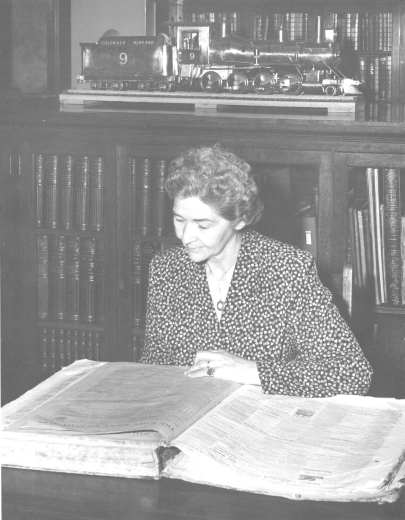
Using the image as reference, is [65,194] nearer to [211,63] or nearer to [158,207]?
[158,207]

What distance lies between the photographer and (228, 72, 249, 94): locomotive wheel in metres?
3.06

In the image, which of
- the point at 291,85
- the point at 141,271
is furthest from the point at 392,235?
the point at 141,271

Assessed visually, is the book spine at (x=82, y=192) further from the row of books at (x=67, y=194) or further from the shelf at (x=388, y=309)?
the shelf at (x=388, y=309)

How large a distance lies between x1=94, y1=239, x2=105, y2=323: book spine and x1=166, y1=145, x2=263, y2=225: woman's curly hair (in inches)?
43.5

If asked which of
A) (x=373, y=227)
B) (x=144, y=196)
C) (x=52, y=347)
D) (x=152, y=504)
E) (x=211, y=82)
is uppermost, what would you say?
(x=211, y=82)

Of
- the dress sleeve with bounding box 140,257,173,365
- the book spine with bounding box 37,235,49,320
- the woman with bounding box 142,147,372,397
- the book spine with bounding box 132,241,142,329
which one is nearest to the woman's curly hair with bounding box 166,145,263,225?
the woman with bounding box 142,147,372,397

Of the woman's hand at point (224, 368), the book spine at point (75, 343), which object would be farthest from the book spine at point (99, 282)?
the woman's hand at point (224, 368)

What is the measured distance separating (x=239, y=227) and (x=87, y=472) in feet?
2.93

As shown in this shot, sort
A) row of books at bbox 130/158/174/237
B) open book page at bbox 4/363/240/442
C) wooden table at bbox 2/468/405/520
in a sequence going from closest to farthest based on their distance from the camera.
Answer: wooden table at bbox 2/468/405/520, open book page at bbox 4/363/240/442, row of books at bbox 130/158/174/237

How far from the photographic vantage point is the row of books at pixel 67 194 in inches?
120

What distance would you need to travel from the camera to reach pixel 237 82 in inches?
121

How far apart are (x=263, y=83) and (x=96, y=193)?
28.0 inches

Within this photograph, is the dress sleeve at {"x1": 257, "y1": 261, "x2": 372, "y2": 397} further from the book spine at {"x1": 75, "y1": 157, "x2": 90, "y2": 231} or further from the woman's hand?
the book spine at {"x1": 75, "y1": 157, "x2": 90, "y2": 231}

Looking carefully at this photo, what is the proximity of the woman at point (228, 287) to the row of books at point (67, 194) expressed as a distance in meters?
0.97
